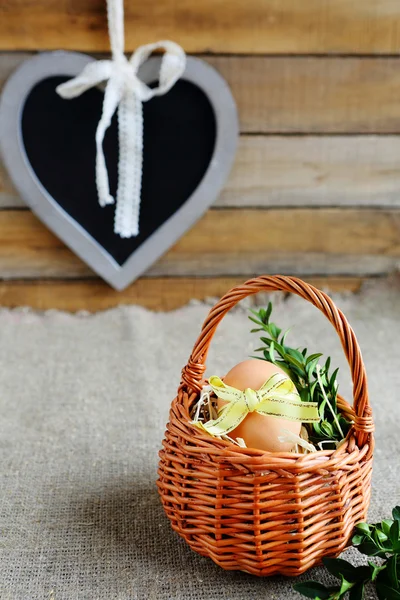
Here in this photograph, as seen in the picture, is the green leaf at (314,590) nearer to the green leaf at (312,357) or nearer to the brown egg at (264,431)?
the brown egg at (264,431)

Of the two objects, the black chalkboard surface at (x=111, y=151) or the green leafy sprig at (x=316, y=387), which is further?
the black chalkboard surface at (x=111, y=151)

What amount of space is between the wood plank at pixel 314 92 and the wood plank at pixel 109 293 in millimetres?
373

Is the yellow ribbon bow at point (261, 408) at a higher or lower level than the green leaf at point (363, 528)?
higher

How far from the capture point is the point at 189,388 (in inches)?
32.0

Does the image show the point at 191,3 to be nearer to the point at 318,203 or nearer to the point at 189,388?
the point at 318,203

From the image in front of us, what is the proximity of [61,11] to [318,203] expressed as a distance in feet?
2.34

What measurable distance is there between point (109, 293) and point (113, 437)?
599 millimetres

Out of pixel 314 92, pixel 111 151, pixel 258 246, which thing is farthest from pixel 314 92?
pixel 111 151

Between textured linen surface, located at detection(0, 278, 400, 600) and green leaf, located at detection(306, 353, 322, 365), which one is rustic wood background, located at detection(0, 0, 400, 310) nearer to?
textured linen surface, located at detection(0, 278, 400, 600)

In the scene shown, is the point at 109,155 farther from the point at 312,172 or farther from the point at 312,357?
the point at 312,357

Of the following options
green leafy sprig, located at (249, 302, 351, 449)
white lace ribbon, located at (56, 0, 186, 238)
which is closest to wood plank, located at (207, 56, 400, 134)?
white lace ribbon, located at (56, 0, 186, 238)

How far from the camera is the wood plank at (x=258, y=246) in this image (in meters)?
1.55


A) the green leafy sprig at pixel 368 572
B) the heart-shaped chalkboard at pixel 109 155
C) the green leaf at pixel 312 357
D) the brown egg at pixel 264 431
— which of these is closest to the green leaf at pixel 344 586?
the green leafy sprig at pixel 368 572

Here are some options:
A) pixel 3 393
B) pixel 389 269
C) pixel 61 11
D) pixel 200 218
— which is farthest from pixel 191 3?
pixel 3 393
